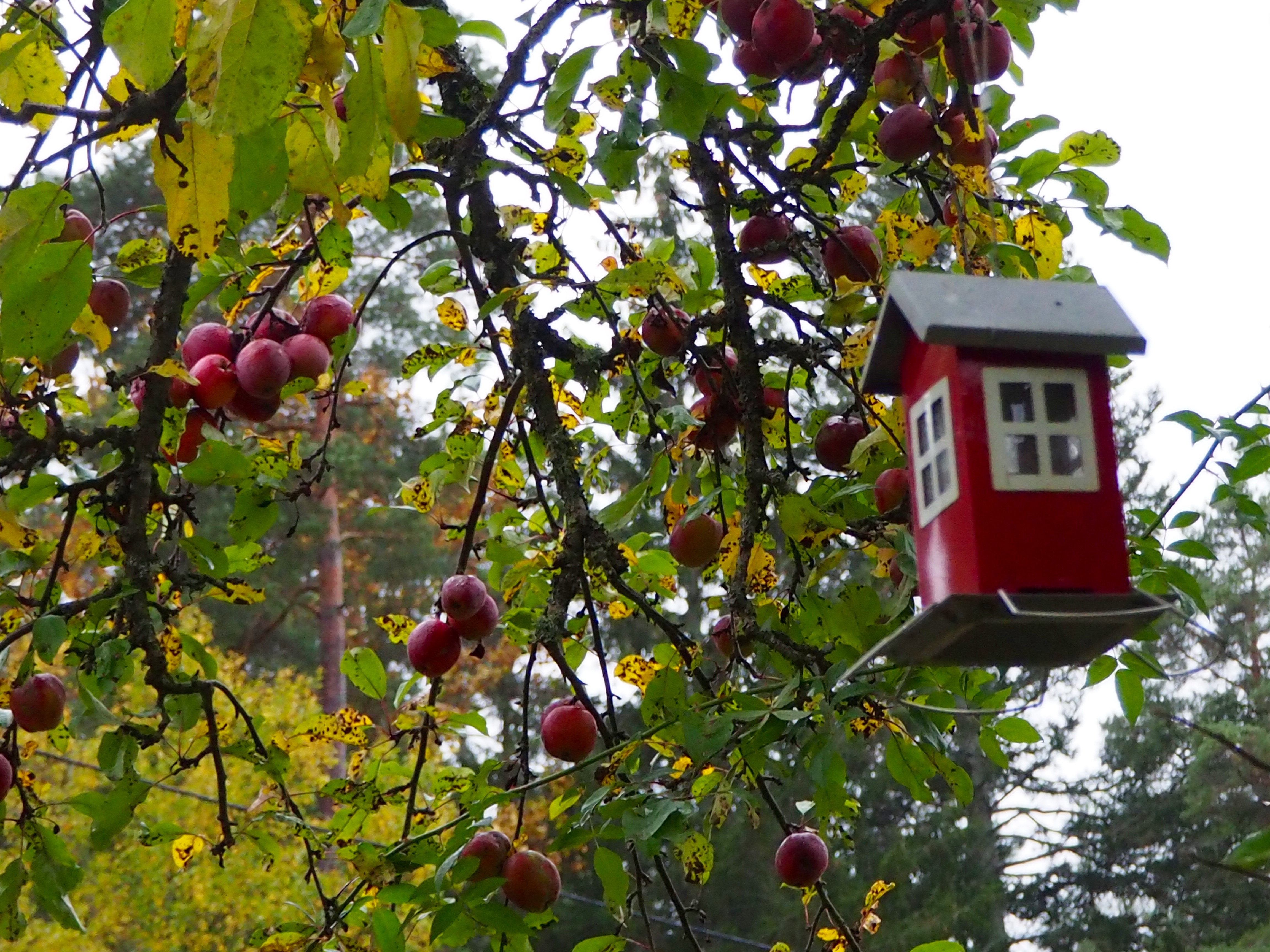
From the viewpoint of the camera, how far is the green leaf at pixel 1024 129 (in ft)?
4.43

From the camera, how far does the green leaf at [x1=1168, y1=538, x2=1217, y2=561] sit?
50.6 inches

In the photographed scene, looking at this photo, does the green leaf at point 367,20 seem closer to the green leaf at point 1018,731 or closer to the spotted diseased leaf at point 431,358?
the spotted diseased leaf at point 431,358

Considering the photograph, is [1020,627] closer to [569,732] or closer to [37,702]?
[569,732]

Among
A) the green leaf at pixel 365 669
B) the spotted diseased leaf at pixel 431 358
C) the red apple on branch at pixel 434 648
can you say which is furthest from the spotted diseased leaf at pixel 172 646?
the spotted diseased leaf at pixel 431 358

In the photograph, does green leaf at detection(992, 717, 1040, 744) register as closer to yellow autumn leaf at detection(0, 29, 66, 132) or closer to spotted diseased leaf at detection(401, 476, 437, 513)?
spotted diseased leaf at detection(401, 476, 437, 513)

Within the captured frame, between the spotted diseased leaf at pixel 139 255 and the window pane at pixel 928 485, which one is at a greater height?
the spotted diseased leaf at pixel 139 255

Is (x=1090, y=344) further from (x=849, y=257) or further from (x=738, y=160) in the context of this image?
(x=738, y=160)

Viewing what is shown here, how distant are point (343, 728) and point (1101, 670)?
89 cm

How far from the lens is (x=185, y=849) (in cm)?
160

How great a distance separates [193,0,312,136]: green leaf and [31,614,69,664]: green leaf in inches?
33.1

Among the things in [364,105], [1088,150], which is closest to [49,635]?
[364,105]

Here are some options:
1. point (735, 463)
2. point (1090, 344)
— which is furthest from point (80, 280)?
point (735, 463)

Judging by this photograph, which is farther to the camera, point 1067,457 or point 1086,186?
point 1086,186

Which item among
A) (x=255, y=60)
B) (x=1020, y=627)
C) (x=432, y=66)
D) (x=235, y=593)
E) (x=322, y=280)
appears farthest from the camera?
(x=235, y=593)
